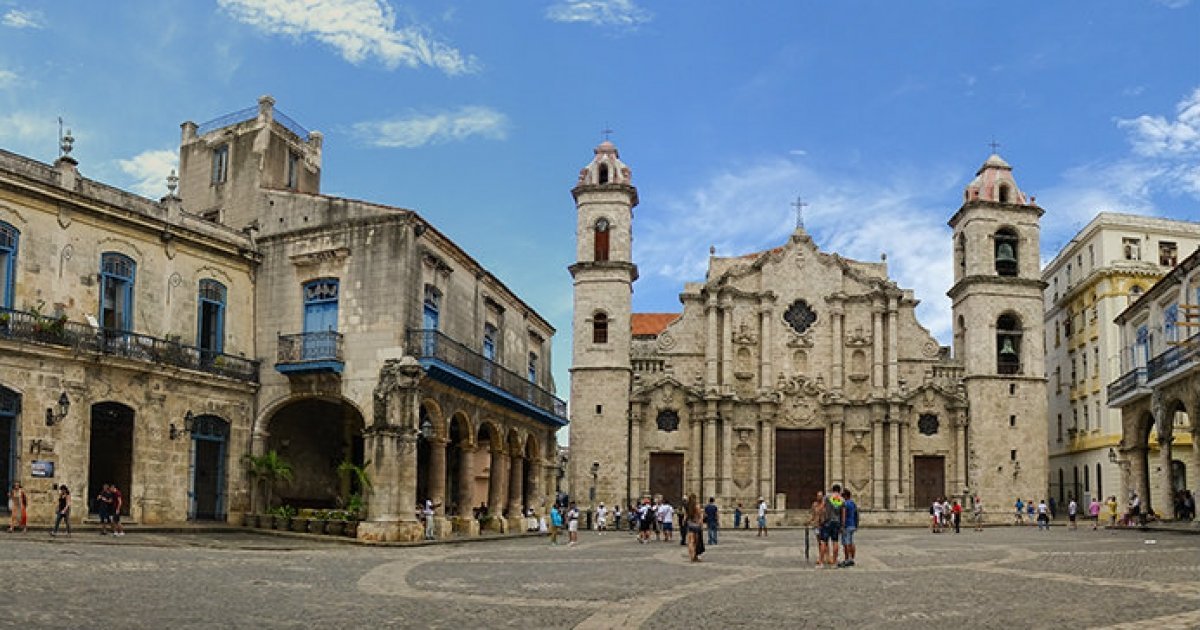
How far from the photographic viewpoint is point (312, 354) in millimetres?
28594

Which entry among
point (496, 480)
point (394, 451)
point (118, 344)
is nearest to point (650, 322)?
point (496, 480)

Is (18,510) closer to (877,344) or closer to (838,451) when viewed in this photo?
(838,451)

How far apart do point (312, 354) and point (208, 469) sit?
380cm

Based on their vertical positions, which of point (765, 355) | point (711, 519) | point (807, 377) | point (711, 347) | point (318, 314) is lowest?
point (711, 519)

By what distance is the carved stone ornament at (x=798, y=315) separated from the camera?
179 ft

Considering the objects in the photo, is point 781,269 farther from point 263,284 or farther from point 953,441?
point 263,284

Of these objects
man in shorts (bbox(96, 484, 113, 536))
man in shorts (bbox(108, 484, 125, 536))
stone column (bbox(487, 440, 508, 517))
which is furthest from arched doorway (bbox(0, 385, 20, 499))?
stone column (bbox(487, 440, 508, 517))

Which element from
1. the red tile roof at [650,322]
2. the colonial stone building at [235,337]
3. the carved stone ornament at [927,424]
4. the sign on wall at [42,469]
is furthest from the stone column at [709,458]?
the sign on wall at [42,469]

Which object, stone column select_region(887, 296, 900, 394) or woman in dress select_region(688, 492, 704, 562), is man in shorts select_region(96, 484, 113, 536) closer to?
woman in dress select_region(688, 492, 704, 562)

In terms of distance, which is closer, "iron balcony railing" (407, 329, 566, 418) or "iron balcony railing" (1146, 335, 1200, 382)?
"iron balcony railing" (407, 329, 566, 418)

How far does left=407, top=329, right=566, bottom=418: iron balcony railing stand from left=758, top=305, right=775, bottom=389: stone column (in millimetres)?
13504

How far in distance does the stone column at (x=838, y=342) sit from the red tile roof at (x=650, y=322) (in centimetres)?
1224

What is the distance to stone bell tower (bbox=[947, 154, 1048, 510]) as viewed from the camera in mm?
51156

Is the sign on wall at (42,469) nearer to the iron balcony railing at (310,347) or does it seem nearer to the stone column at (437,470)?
the iron balcony railing at (310,347)
